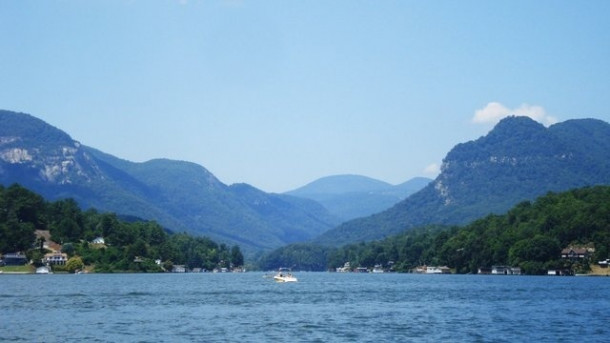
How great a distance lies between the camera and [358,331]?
67.8m

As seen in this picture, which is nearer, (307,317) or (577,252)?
(307,317)

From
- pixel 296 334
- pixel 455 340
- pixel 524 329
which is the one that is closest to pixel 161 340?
pixel 296 334

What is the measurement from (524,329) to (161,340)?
2727cm

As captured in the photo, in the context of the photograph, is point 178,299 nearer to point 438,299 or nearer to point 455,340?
point 438,299

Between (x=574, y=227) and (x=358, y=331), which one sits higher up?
(x=574, y=227)

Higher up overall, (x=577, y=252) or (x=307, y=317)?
(x=577, y=252)

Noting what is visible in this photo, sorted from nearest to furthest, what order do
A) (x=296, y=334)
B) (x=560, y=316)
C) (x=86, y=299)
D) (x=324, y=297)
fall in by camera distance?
(x=296, y=334)
(x=560, y=316)
(x=86, y=299)
(x=324, y=297)

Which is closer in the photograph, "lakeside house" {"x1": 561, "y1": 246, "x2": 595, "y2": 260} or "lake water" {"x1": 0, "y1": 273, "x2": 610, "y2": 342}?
"lake water" {"x1": 0, "y1": 273, "x2": 610, "y2": 342}

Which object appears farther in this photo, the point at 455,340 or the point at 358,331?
the point at 358,331

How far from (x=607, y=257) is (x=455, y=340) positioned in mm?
129422

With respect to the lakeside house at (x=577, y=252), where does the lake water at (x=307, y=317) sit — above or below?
below

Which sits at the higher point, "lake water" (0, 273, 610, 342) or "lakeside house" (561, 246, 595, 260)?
"lakeside house" (561, 246, 595, 260)

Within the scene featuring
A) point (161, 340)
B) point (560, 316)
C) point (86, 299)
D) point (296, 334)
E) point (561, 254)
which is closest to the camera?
point (161, 340)

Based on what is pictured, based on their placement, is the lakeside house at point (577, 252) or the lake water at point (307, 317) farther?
the lakeside house at point (577, 252)
